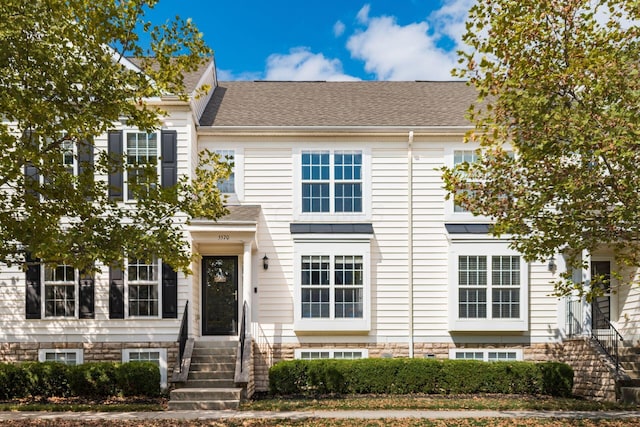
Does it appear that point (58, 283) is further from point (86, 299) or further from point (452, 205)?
point (452, 205)

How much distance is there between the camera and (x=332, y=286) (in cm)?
1670

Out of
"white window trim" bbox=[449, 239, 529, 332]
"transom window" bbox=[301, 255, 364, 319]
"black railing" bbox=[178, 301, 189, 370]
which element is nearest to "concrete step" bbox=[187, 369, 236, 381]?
"black railing" bbox=[178, 301, 189, 370]

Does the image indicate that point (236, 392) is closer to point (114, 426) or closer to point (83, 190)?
point (114, 426)

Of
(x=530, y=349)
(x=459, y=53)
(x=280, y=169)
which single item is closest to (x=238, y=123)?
(x=280, y=169)

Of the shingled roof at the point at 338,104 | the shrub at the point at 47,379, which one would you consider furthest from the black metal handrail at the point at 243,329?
the shingled roof at the point at 338,104

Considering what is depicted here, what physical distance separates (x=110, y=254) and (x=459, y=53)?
6.31 m

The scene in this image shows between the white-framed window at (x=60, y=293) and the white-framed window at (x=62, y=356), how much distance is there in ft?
2.78

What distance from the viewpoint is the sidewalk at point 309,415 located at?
12.0 meters

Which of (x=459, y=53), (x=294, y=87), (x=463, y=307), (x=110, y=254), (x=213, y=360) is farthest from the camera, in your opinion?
(x=294, y=87)

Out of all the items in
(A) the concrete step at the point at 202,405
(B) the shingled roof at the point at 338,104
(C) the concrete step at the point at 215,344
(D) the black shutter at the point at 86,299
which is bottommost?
(A) the concrete step at the point at 202,405

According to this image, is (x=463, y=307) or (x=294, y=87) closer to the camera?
(x=463, y=307)

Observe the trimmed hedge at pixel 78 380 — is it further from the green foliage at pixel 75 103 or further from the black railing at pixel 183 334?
the green foliage at pixel 75 103

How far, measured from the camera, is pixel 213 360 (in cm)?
1527

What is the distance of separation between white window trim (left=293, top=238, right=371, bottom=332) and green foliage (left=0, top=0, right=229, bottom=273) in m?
5.27
